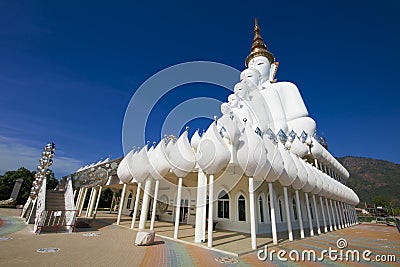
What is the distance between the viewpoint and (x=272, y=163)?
10203 mm

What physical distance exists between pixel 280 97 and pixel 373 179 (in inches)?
4090

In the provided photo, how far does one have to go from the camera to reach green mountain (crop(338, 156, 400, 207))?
266 ft

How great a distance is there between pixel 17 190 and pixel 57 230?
28408 millimetres

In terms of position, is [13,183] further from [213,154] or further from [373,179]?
[373,179]

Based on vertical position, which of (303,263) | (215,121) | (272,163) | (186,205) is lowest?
(303,263)

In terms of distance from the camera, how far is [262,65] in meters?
31.2

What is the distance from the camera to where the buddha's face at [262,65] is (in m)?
30.6

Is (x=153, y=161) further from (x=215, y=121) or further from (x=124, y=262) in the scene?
(x=124, y=262)

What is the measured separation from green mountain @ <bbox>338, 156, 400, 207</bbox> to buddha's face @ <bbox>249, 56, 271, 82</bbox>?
75158 millimetres

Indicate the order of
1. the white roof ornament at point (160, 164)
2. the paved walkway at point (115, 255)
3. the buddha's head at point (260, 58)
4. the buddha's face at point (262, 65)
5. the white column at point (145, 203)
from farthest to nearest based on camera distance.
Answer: the buddha's head at point (260, 58) < the buddha's face at point (262, 65) < the white column at point (145, 203) < the white roof ornament at point (160, 164) < the paved walkway at point (115, 255)

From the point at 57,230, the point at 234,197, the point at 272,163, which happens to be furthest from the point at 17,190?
the point at 272,163

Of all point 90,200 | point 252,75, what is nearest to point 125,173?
point 90,200

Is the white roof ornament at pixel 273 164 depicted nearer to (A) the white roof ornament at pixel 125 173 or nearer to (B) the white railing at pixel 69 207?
(A) the white roof ornament at pixel 125 173

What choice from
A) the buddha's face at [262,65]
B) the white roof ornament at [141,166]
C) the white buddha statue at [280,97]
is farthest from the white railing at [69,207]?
the buddha's face at [262,65]
